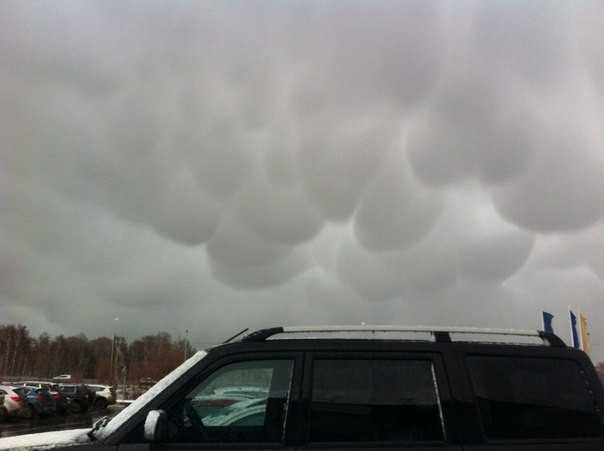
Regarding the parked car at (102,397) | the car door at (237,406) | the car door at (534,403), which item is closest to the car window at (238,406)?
the car door at (237,406)

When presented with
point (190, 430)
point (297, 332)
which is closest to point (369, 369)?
point (297, 332)

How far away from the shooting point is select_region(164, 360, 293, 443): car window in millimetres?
3043

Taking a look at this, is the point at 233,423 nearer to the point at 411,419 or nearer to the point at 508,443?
the point at 411,419

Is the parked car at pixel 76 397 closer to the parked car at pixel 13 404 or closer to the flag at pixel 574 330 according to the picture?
the parked car at pixel 13 404

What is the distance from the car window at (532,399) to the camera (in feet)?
10.4

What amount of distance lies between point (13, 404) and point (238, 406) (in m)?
24.5

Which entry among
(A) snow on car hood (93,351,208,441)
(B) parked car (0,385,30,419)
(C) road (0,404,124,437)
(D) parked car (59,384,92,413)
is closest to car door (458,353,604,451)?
(A) snow on car hood (93,351,208,441)

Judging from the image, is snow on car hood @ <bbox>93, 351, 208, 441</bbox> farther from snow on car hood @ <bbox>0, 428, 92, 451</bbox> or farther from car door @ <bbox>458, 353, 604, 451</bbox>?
car door @ <bbox>458, 353, 604, 451</bbox>

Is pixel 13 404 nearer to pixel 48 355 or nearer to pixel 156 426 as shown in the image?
pixel 156 426

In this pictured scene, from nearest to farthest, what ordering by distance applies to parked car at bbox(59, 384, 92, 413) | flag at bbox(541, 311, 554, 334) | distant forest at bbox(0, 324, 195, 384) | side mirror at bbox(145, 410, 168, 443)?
side mirror at bbox(145, 410, 168, 443), flag at bbox(541, 311, 554, 334), parked car at bbox(59, 384, 92, 413), distant forest at bbox(0, 324, 195, 384)

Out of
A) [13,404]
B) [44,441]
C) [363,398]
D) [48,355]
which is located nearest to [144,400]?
[44,441]

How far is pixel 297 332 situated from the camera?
3373 millimetres

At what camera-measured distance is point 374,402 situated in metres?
3.10

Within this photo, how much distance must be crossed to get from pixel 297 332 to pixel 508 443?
4.73 ft
